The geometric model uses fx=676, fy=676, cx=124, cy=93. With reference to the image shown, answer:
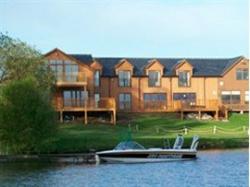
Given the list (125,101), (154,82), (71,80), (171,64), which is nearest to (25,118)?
(71,80)

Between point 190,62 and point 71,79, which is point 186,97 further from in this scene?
point 71,79

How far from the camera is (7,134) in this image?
44562mm

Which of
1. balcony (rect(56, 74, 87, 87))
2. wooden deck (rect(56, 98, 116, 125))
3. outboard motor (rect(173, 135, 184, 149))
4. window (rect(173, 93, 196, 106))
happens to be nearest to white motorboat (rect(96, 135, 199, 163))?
outboard motor (rect(173, 135, 184, 149))

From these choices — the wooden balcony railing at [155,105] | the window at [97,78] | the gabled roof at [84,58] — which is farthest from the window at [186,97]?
the gabled roof at [84,58]

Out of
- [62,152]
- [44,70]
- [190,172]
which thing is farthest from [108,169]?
[44,70]

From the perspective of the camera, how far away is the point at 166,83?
7556 centimetres

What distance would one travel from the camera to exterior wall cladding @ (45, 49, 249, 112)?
2908 inches

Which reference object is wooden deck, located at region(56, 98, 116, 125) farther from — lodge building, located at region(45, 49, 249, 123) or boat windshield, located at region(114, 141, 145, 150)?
boat windshield, located at region(114, 141, 145, 150)

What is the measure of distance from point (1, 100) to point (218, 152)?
→ 14.9 meters

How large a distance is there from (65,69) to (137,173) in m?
34.4

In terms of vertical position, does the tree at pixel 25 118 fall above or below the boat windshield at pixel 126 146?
above

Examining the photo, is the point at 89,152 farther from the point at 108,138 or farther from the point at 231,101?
the point at 231,101

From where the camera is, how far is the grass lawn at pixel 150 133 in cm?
4644

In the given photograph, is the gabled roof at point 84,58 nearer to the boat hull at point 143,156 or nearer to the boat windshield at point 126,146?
the boat windshield at point 126,146
